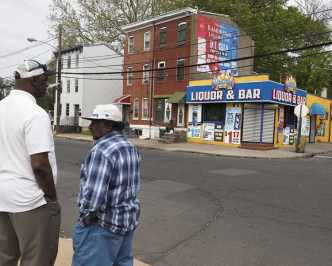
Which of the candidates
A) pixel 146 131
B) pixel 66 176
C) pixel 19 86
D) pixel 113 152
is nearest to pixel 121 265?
pixel 113 152

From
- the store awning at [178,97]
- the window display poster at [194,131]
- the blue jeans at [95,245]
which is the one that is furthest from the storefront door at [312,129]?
the blue jeans at [95,245]

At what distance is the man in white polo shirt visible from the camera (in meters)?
2.32

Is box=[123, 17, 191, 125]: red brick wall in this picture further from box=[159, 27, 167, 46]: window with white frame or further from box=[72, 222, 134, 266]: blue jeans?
box=[72, 222, 134, 266]: blue jeans

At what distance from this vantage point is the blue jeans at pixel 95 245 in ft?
7.77

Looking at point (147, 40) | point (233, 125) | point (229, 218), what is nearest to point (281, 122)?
point (233, 125)

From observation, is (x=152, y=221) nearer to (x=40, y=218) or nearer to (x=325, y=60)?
(x=40, y=218)

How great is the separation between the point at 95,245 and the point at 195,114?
21311 millimetres

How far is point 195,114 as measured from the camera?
76.8 feet

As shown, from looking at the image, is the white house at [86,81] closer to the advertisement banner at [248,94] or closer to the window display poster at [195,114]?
the window display poster at [195,114]

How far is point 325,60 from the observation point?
34.2 metres

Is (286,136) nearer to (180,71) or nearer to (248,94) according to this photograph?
(248,94)

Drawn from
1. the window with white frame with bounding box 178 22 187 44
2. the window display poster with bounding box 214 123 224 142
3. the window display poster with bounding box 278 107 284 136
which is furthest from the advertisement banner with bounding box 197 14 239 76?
the window display poster with bounding box 278 107 284 136

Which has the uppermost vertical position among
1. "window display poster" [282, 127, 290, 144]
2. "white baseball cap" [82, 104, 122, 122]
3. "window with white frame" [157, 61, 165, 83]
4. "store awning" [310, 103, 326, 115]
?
"window with white frame" [157, 61, 165, 83]

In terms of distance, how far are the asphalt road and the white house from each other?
26062 mm
